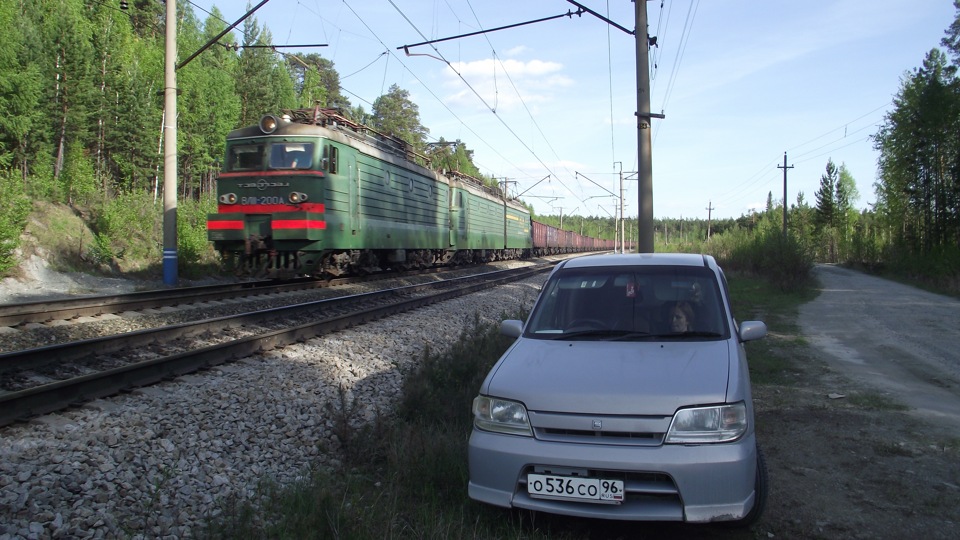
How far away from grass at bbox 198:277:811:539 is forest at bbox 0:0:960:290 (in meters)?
11.8

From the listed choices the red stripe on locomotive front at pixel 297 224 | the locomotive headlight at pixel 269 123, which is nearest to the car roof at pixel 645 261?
the red stripe on locomotive front at pixel 297 224

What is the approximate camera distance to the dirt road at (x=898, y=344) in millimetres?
7187

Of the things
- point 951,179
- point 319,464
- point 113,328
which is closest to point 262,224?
point 113,328

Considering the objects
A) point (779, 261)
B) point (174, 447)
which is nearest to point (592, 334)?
point (174, 447)

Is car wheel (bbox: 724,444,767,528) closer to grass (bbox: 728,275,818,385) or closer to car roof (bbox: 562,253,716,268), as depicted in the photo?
car roof (bbox: 562,253,716,268)

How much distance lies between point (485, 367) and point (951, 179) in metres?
34.9

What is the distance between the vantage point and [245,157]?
44.2 ft

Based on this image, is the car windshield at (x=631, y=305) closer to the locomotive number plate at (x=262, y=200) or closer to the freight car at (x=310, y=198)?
the freight car at (x=310, y=198)

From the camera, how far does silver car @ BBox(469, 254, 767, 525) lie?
10.3 ft

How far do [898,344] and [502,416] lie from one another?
1008 centimetres

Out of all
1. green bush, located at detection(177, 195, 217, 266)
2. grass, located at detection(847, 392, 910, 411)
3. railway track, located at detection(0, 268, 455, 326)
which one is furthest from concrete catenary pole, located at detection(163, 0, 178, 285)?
grass, located at detection(847, 392, 910, 411)

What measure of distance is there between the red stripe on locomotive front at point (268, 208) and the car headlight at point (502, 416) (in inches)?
389

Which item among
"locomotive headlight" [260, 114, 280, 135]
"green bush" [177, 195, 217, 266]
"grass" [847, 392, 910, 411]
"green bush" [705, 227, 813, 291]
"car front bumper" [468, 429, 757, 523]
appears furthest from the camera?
"green bush" [705, 227, 813, 291]

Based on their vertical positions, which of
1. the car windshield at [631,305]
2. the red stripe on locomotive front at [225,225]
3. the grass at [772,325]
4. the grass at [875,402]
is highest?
the red stripe on locomotive front at [225,225]
